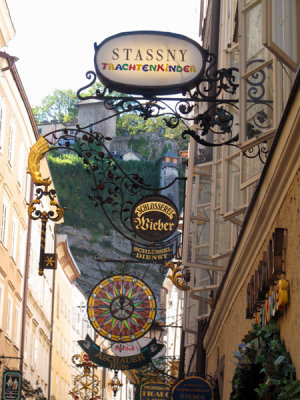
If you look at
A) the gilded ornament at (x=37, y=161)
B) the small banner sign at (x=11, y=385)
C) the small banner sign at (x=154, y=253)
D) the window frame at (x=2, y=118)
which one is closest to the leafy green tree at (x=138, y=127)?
the window frame at (x=2, y=118)

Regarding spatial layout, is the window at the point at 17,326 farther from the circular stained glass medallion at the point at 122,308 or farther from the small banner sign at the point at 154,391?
the circular stained glass medallion at the point at 122,308

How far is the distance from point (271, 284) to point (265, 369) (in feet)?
3.08

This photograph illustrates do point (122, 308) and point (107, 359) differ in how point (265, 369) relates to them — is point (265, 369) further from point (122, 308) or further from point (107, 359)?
point (107, 359)

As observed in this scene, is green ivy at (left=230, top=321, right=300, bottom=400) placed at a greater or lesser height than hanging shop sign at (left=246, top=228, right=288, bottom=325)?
lesser

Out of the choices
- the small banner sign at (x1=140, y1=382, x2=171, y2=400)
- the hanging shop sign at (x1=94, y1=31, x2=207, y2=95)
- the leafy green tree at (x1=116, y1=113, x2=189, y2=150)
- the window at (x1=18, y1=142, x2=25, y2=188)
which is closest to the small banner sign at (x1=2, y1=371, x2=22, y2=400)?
the small banner sign at (x1=140, y1=382, x2=171, y2=400)

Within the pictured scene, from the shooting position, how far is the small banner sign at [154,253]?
15.2 meters

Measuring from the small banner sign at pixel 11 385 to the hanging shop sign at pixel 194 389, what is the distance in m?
10.6

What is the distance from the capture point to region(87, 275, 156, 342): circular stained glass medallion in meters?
16.7

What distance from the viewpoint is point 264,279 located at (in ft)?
23.6

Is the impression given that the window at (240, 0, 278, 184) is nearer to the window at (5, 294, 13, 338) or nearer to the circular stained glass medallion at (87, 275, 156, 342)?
the circular stained glass medallion at (87, 275, 156, 342)

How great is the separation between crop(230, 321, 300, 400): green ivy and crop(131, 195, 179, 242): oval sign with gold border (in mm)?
6352

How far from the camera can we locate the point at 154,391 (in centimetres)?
1844

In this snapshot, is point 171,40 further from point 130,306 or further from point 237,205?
point 130,306

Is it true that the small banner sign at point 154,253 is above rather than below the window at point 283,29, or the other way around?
above
